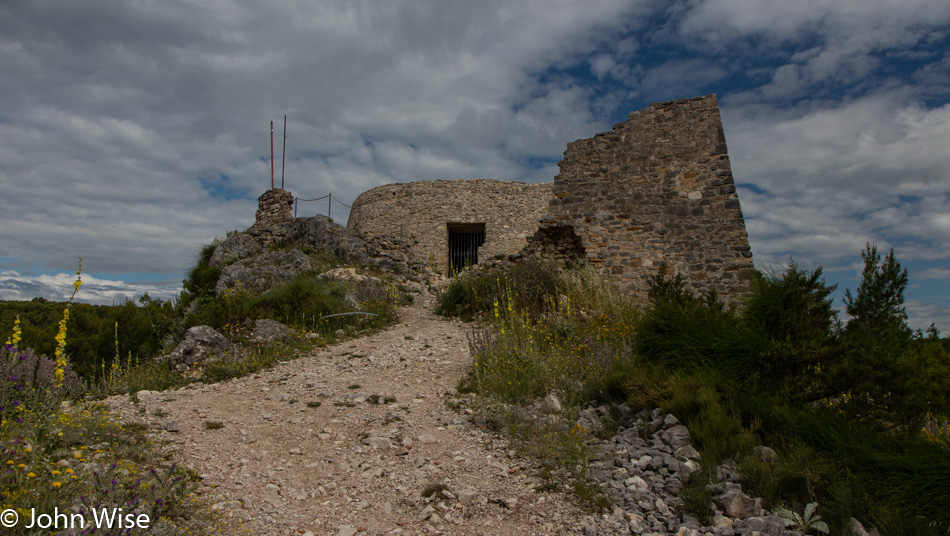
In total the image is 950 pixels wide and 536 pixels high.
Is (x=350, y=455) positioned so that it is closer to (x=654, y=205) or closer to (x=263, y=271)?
(x=654, y=205)

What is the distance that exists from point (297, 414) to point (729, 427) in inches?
171

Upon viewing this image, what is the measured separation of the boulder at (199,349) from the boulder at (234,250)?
8946 millimetres

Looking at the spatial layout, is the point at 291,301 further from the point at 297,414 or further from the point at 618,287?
the point at 618,287

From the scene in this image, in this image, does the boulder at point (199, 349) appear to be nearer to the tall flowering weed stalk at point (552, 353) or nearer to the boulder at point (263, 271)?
the tall flowering weed stalk at point (552, 353)

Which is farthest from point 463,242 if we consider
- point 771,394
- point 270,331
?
point 771,394

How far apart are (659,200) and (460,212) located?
10.0 m

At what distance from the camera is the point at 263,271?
1432 cm

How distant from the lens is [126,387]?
676 centimetres

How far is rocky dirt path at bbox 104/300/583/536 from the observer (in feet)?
11.7

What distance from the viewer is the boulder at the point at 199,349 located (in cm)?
770

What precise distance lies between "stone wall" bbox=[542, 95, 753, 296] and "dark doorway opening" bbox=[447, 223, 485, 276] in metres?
8.58

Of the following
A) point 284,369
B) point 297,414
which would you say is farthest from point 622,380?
point 284,369

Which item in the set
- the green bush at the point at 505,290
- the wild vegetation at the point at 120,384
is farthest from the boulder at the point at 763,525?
the green bush at the point at 505,290

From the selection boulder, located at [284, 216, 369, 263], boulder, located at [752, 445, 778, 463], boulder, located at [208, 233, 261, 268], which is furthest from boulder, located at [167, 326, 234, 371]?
boulder, located at [208, 233, 261, 268]
